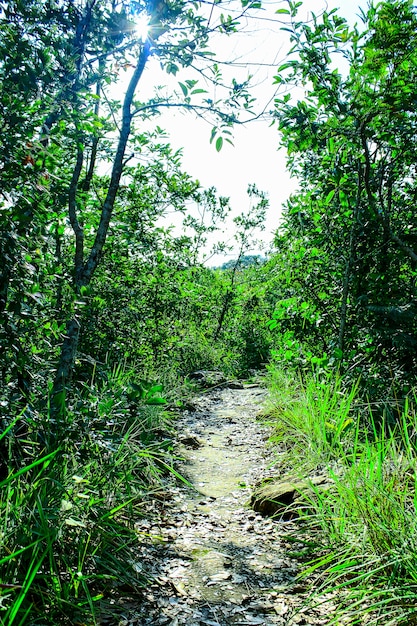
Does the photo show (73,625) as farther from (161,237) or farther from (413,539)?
(161,237)

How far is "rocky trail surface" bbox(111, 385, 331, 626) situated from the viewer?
227cm

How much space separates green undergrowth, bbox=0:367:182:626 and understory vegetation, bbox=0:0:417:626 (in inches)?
0.6

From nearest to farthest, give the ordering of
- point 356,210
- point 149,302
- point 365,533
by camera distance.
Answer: point 365,533, point 356,210, point 149,302

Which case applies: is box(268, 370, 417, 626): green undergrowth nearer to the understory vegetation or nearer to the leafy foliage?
the understory vegetation

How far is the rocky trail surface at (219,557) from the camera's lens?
7.45 ft

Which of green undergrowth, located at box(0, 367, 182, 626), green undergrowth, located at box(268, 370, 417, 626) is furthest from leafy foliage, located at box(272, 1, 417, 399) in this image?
green undergrowth, located at box(0, 367, 182, 626)

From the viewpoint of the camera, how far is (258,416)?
664 cm

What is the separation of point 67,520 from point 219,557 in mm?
1223

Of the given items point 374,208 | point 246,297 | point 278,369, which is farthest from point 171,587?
point 246,297

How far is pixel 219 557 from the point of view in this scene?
2.90 meters

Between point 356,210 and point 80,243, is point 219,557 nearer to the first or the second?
point 80,243

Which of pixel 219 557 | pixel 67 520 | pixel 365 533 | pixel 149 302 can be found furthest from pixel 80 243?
pixel 149 302

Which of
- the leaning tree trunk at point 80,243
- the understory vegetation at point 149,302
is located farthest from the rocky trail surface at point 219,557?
the leaning tree trunk at point 80,243

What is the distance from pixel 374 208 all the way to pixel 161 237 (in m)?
2.80
